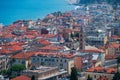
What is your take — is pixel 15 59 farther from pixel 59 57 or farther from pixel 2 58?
pixel 59 57

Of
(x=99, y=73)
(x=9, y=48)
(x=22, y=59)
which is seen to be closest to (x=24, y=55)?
(x=22, y=59)

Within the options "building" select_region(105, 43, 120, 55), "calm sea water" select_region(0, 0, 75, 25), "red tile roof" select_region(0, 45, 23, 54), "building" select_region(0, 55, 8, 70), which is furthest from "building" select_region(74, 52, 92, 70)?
"calm sea water" select_region(0, 0, 75, 25)

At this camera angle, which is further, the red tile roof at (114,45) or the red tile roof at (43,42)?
the red tile roof at (43,42)

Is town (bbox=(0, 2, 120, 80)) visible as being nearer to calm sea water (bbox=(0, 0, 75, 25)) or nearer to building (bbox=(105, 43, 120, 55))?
building (bbox=(105, 43, 120, 55))

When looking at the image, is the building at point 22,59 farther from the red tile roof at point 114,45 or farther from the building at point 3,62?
the red tile roof at point 114,45

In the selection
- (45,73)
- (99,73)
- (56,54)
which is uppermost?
(56,54)

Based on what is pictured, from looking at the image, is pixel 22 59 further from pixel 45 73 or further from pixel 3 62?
pixel 45 73

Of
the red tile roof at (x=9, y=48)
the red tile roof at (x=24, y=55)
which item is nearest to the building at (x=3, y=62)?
the red tile roof at (x=24, y=55)
